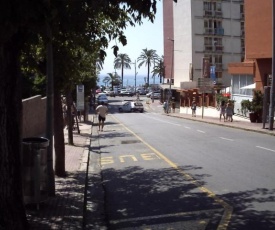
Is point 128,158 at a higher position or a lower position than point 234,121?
lower

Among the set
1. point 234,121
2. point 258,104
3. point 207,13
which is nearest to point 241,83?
point 234,121

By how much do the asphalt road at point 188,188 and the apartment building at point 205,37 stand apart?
64072 mm

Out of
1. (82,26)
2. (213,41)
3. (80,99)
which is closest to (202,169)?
(82,26)

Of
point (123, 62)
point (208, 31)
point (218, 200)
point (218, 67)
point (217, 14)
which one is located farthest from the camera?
point (123, 62)

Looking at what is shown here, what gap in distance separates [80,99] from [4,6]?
91.8 feet

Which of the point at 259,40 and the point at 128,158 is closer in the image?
the point at 128,158

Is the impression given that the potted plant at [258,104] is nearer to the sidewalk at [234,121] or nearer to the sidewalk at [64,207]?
the sidewalk at [234,121]

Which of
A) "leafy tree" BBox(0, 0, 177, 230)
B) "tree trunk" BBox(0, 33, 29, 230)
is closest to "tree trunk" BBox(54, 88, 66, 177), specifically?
"leafy tree" BBox(0, 0, 177, 230)

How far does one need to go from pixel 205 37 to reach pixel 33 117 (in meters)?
63.1

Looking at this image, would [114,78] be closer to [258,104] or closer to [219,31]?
[219,31]

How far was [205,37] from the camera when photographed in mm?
81438

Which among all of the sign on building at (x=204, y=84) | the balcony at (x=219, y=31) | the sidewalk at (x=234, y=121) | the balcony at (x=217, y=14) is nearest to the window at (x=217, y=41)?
the balcony at (x=219, y=31)

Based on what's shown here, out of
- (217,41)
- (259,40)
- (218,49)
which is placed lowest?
(259,40)

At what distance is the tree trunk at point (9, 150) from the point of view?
5.81 metres
